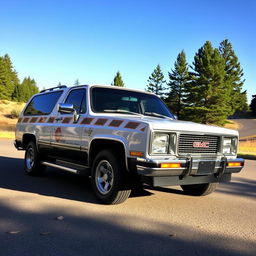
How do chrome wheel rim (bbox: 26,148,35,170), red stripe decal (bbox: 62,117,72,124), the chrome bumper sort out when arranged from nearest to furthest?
the chrome bumper < red stripe decal (bbox: 62,117,72,124) < chrome wheel rim (bbox: 26,148,35,170)

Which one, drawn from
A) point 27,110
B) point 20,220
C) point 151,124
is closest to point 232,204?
point 151,124

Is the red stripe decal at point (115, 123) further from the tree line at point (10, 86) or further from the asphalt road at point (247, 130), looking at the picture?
the tree line at point (10, 86)

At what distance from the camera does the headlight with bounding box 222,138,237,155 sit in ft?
17.1

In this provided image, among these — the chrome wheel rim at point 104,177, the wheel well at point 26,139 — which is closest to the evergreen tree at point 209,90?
the wheel well at point 26,139

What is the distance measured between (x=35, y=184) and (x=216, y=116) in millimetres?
44449

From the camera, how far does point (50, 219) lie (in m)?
4.11

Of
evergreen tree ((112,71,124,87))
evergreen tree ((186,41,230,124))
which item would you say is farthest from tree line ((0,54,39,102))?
evergreen tree ((186,41,230,124))

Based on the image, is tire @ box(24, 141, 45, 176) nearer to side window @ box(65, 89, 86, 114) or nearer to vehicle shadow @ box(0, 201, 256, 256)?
side window @ box(65, 89, 86, 114)

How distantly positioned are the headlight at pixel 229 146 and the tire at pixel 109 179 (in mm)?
1787

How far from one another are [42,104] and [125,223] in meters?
4.46

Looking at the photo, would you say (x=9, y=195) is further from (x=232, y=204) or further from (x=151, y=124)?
(x=232, y=204)

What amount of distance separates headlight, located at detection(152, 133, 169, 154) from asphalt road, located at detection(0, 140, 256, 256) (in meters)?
0.94

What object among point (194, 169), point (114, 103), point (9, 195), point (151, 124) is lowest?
point (9, 195)

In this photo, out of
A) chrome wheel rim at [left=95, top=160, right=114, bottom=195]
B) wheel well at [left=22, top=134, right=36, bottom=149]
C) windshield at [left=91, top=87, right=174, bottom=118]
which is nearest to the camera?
chrome wheel rim at [left=95, top=160, right=114, bottom=195]
